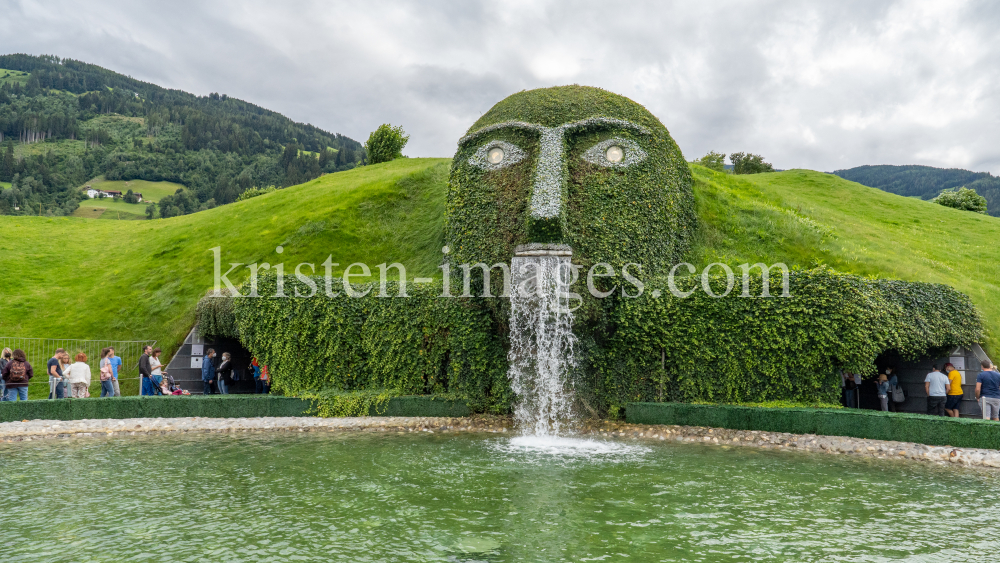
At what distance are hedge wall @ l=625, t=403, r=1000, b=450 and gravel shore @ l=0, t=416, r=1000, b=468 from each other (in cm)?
22

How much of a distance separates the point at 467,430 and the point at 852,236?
15.3 metres

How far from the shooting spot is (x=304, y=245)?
75.6 feet

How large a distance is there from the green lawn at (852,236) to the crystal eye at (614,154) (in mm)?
4755

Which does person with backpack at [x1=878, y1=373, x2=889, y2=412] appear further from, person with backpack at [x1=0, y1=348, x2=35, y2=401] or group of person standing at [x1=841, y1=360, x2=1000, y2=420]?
person with backpack at [x1=0, y1=348, x2=35, y2=401]

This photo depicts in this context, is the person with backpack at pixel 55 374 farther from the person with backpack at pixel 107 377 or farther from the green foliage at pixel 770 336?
the green foliage at pixel 770 336

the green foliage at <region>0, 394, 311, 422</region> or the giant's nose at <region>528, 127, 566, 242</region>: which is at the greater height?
the giant's nose at <region>528, 127, 566, 242</region>

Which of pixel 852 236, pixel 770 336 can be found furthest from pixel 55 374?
pixel 852 236

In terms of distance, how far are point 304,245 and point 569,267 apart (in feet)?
44.5

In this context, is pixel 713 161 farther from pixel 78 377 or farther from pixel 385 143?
pixel 78 377

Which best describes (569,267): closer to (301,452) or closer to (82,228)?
(301,452)

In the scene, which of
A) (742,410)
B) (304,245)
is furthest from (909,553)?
(304,245)

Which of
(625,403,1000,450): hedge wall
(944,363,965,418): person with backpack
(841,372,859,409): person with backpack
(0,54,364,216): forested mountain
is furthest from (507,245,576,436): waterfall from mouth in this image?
(0,54,364,216): forested mountain

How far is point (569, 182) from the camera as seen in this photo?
563 inches

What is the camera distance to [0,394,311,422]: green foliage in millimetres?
13602
